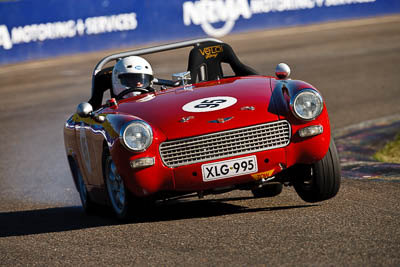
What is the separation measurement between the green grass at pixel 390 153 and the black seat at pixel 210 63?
79.1 inches

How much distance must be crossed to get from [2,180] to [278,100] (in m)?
4.80

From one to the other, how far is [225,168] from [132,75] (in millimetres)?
2059

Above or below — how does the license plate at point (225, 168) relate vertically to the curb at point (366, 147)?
above

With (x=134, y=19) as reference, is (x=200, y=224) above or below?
above

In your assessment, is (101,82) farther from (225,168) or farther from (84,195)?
(225,168)

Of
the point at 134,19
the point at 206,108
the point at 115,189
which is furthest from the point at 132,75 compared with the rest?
the point at 134,19

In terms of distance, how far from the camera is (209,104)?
605cm

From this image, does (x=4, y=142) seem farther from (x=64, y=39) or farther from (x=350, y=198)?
Answer: (x=64, y=39)

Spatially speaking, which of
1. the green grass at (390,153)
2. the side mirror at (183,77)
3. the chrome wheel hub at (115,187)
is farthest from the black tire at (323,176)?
the green grass at (390,153)

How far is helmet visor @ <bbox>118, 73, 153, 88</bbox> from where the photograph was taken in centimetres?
748

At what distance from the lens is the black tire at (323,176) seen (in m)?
6.05

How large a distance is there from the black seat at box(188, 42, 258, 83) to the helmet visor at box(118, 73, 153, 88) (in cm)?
53

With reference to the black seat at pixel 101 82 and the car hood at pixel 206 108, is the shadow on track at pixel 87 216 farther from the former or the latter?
the black seat at pixel 101 82

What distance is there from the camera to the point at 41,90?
20609mm
